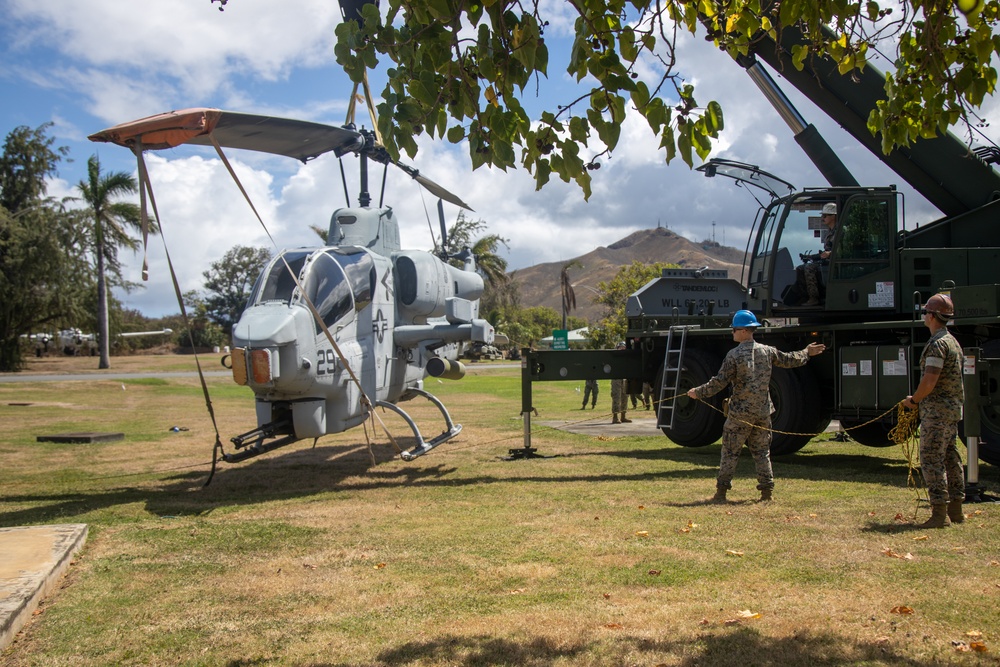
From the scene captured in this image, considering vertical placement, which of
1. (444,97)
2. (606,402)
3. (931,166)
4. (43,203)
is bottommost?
(606,402)

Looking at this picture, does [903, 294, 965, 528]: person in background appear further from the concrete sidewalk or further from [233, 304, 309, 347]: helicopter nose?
the concrete sidewalk

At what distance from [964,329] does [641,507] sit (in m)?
3.99

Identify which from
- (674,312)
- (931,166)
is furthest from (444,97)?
(674,312)

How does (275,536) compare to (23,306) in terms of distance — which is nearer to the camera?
(275,536)

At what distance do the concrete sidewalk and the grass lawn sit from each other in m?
0.10

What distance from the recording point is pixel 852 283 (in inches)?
389

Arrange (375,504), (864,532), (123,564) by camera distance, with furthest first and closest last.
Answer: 1. (375,504)
2. (864,532)
3. (123,564)

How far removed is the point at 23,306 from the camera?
3644 centimetres

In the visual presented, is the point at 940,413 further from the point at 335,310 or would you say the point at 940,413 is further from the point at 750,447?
the point at 335,310

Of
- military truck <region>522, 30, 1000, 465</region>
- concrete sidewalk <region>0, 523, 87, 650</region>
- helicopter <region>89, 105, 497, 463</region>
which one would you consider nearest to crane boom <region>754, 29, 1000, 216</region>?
military truck <region>522, 30, 1000, 465</region>

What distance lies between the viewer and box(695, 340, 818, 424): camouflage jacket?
25.8 ft

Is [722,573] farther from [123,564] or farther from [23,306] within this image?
[23,306]

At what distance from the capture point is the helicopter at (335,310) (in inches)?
337

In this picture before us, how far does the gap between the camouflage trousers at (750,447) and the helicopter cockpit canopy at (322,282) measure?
4.48m
